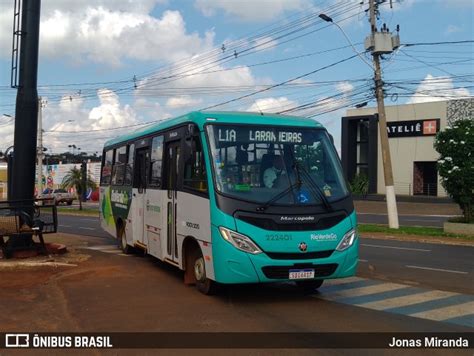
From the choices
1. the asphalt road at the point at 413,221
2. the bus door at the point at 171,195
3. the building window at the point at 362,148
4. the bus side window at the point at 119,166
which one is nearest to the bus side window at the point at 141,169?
the bus side window at the point at 119,166

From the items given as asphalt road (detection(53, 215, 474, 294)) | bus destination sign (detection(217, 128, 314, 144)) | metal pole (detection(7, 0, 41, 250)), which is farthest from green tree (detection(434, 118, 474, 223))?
metal pole (detection(7, 0, 41, 250))

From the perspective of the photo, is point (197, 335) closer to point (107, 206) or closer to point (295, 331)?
point (295, 331)

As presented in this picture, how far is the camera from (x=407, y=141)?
5147cm

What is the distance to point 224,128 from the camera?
8.52 meters

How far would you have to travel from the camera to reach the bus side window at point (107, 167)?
1566 cm

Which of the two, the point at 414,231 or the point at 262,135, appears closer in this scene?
the point at 262,135

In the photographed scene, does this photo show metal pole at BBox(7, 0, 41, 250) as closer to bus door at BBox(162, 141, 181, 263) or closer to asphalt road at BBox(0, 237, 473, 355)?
asphalt road at BBox(0, 237, 473, 355)

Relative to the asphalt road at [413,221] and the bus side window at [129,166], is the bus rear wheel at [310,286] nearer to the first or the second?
the bus side window at [129,166]

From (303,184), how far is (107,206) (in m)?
9.11

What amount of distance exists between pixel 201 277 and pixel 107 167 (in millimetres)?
8296

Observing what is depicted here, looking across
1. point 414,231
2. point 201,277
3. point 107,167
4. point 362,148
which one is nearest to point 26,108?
point 107,167

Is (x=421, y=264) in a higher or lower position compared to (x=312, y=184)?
lower

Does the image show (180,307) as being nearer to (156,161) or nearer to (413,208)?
(156,161)

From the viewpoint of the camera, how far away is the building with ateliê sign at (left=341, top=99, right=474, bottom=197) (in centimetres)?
4925
